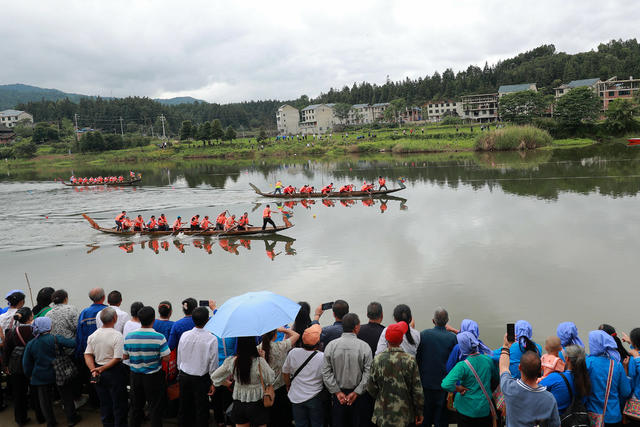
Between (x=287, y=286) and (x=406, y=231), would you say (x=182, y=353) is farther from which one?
(x=406, y=231)

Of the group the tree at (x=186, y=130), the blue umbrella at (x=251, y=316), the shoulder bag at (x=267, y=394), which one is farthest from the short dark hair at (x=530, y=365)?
the tree at (x=186, y=130)

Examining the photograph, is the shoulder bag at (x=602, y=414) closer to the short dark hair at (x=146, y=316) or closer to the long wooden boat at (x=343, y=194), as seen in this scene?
the short dark hair at (x=146, y=316)

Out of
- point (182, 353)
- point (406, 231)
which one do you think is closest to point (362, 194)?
point (406, 231)

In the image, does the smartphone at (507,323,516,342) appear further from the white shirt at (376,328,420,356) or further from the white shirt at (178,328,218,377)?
the white shirt at (178,328,218,377)

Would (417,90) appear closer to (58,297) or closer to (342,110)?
(342,110)

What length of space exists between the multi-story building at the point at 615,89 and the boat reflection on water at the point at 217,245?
7713cm

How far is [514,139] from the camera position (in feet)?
171

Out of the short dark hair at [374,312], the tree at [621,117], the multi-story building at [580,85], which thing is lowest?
the short dark hair at [374,312]

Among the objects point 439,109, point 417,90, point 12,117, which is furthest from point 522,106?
point 12,117

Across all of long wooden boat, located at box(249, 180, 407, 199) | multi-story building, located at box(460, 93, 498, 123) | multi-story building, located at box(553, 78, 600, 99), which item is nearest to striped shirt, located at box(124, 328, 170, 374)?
long wooden boat, located at box(249, 180, 407, 199)

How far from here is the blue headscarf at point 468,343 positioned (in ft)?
13.8

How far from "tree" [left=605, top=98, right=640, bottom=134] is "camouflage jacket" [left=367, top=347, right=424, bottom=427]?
66.8 meters

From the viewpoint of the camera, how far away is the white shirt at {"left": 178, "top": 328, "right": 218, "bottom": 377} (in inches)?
188

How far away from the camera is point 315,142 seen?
3044 inches
